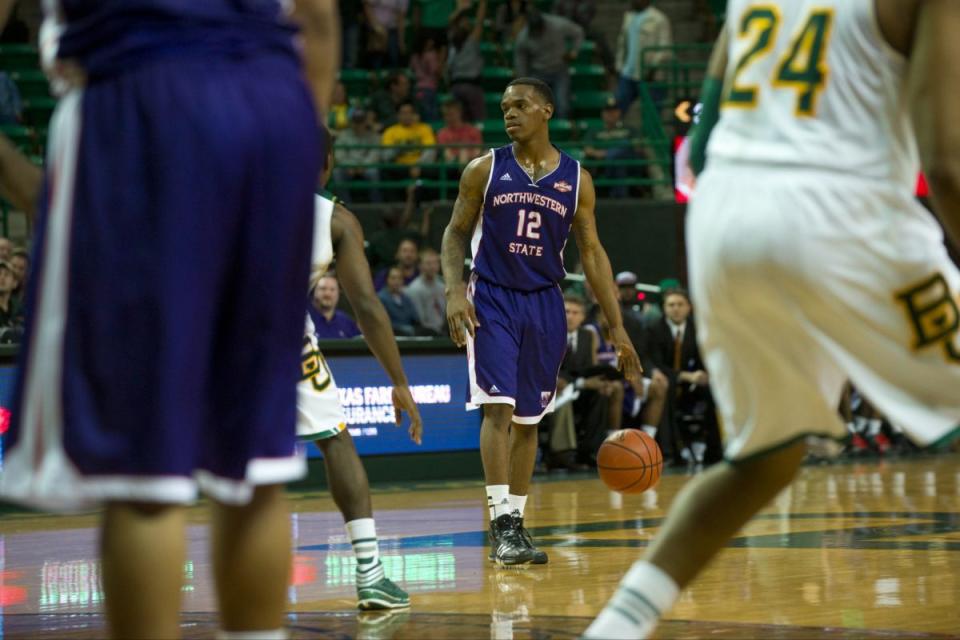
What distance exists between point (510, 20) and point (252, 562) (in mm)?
17967

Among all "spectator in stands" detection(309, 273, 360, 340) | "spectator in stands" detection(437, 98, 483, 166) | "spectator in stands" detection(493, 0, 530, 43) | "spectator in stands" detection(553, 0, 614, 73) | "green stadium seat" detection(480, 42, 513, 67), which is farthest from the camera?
"spectator in stands" detection(553, 0, 614, 73)

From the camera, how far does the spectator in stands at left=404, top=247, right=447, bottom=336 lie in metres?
14.9

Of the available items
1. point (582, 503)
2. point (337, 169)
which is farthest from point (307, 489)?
point (337, 169)

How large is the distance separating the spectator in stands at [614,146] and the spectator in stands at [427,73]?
1.93m

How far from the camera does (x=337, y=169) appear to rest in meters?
16.8

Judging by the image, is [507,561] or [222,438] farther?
[507,561]

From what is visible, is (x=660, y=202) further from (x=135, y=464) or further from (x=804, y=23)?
(x=135, y=464)

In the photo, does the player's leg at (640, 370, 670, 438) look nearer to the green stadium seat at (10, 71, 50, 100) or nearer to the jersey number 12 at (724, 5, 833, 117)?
the green stadium seat at (10, 71, 50, 100)

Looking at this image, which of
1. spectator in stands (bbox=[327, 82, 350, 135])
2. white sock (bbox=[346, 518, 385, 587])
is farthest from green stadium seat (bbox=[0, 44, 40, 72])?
white sock (bbox=[346, 518, 385, 587])

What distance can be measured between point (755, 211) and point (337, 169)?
13529mm

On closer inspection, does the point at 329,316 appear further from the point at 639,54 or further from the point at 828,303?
the point at 828,303

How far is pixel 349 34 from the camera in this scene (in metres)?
19.3

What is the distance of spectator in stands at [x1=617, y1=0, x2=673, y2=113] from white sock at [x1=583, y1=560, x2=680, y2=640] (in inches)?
637

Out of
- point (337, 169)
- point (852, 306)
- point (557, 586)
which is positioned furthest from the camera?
point (337, 169)
